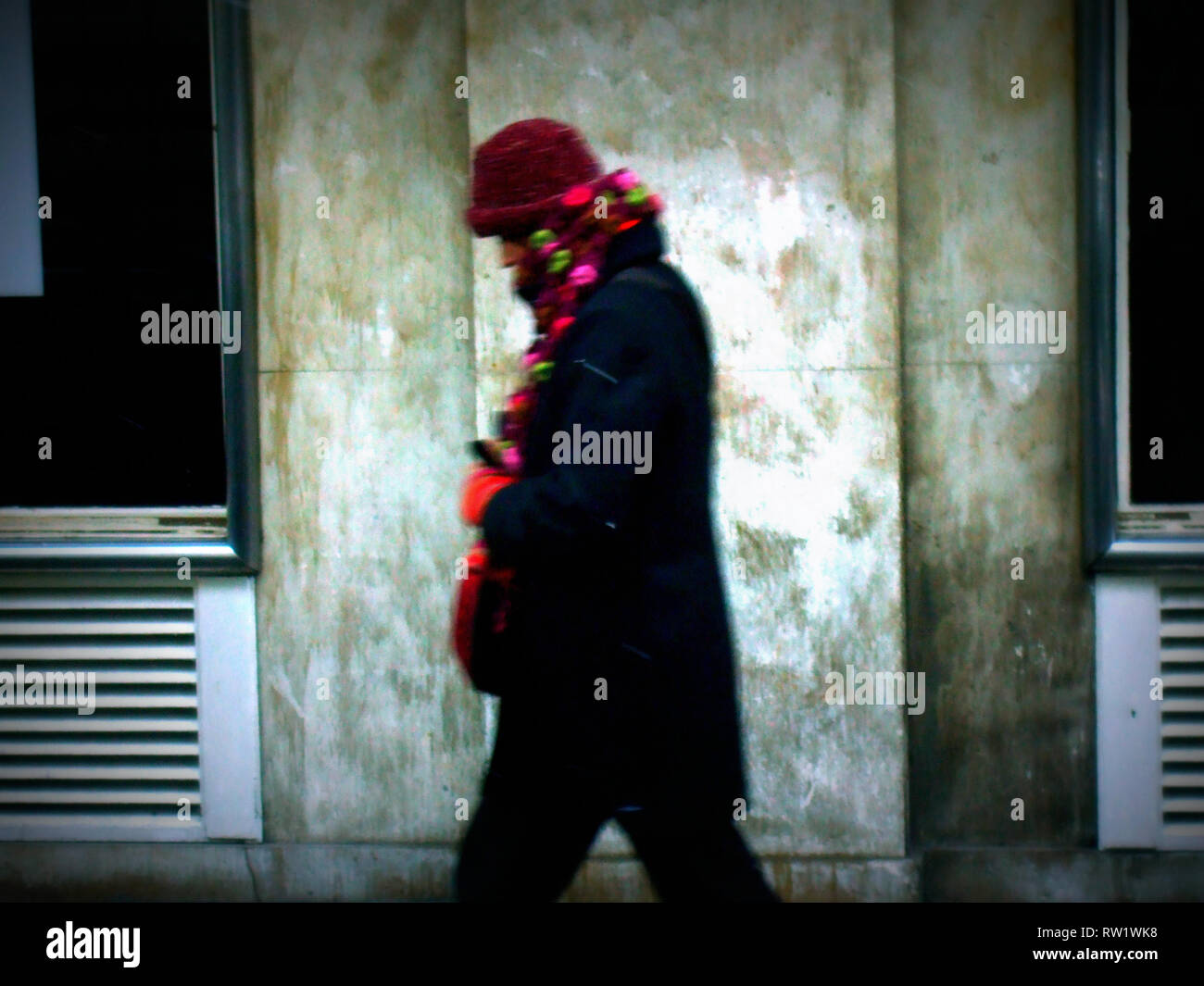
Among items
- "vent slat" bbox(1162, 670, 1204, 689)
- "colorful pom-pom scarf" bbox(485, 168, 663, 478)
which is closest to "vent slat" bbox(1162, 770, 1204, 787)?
"vent slat" bbox(1162, 670, 1204, 689)

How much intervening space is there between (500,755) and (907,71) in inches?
110

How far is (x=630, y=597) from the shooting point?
2.55 meters

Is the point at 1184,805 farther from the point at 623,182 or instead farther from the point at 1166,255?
the point at 623,182

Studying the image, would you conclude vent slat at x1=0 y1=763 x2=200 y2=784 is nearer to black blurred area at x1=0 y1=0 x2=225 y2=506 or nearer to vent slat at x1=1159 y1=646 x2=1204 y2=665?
black blurred area at x1=0 y1=0 x2=225 y2=506

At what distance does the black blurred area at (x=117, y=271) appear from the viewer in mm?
4395

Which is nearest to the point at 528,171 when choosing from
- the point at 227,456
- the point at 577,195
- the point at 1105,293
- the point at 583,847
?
the point at 577,195

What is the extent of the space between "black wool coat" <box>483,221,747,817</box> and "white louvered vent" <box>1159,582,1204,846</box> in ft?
7.40

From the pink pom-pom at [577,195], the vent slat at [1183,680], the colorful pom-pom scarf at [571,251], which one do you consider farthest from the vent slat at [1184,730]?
the pink pom-pom at [577,195]

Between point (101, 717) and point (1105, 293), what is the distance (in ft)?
12.2

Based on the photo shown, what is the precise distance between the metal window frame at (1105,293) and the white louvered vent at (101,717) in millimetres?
3123

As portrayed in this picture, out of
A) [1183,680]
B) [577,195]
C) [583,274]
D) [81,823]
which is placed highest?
[577,195]

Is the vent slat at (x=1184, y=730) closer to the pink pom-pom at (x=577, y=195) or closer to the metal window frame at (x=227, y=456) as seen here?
the pink pom-pom at (x=577, y=195)

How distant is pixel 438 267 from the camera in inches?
170

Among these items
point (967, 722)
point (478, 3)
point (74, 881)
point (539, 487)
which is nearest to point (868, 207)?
point (478, 3)
